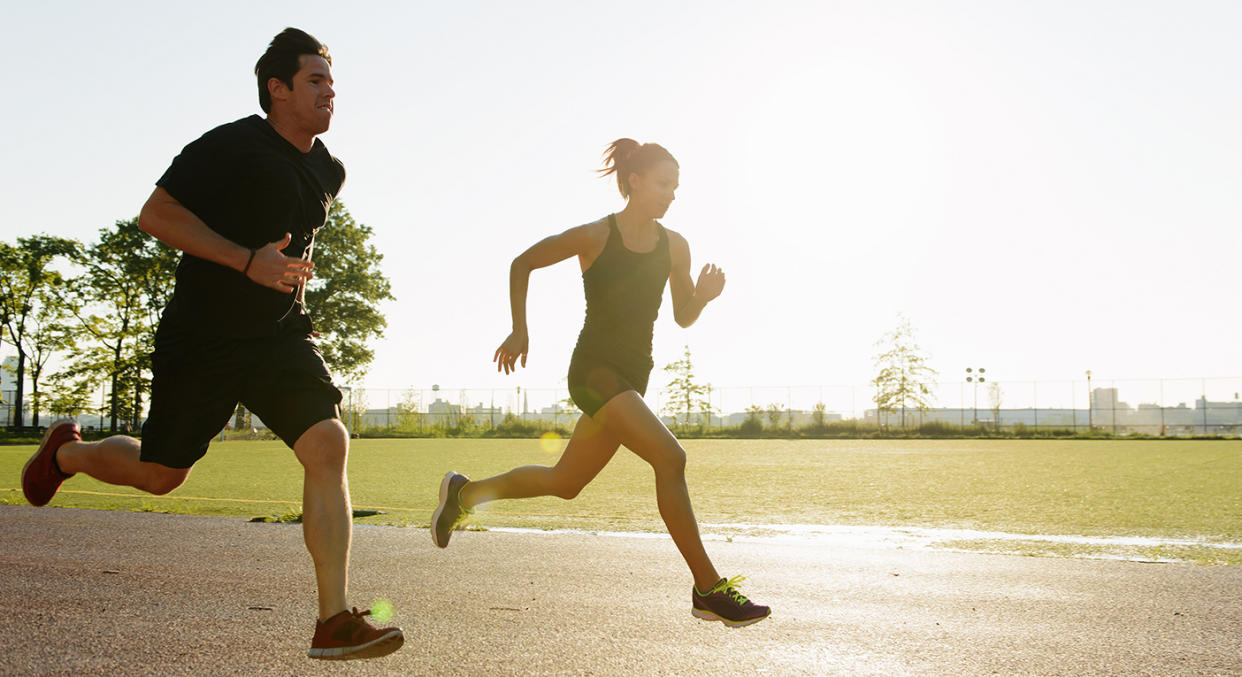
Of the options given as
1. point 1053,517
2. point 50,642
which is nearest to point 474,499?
point 50,642

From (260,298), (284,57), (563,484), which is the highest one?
(284,57)

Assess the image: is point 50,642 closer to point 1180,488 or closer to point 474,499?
point 474,499

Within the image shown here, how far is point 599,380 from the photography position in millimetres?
4375

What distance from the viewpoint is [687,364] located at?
181ft

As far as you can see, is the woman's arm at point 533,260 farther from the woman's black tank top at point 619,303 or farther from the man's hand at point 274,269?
the man's hand at point 274,269

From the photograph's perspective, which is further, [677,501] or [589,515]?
[589,515]

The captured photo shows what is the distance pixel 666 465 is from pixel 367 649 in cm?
160

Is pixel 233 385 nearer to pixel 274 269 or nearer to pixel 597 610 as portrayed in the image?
pixel 274 269

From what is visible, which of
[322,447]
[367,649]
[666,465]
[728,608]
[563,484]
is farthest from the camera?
[563,484]

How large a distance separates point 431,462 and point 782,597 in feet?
53.4

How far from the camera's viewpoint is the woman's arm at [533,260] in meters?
4.46

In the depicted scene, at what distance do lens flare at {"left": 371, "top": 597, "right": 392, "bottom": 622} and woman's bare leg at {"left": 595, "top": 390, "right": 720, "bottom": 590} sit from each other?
4.76 ft

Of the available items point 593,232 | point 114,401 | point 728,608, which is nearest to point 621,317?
point 593,232

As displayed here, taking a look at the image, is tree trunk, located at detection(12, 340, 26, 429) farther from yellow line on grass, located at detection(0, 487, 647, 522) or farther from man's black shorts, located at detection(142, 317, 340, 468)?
man's black shorts, located at detection(142, 317, 340, 468)
